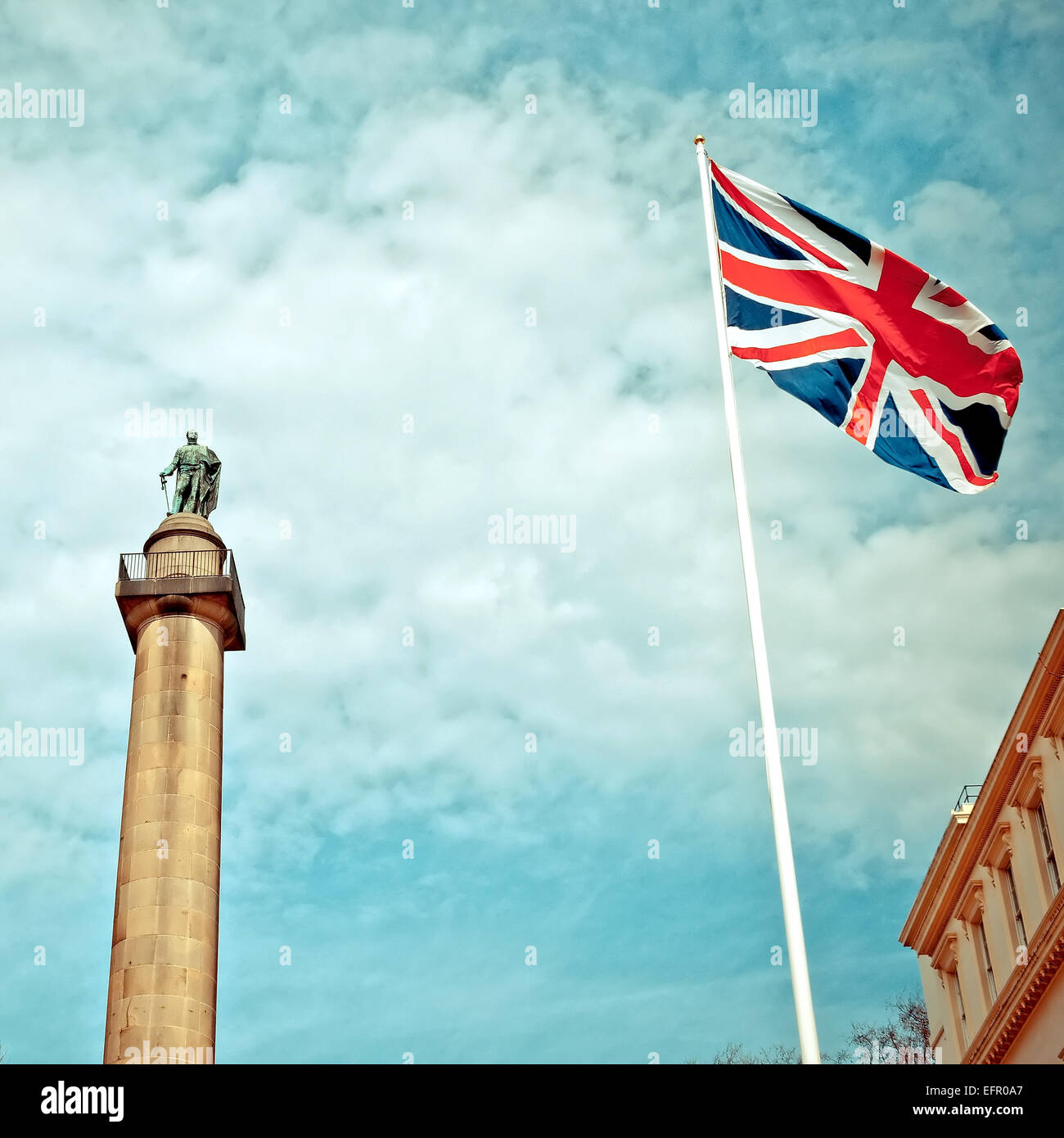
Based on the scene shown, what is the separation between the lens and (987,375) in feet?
52.1

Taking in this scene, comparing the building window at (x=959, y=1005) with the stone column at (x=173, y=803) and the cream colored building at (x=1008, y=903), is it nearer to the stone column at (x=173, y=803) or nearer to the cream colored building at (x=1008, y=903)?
the cream colored building at (x=1008, y=903)

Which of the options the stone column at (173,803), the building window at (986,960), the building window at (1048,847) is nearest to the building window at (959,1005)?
the building window at (986,960)

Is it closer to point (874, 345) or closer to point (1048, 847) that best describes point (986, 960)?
point (1048, 847)

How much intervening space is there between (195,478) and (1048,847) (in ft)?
67.8

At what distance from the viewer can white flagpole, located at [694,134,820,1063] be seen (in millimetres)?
11930

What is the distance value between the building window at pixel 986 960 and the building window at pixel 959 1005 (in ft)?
6.45

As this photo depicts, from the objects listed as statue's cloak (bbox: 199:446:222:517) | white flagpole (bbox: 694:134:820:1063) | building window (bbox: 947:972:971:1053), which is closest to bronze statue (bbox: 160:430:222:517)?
statue's cloak (bbox: 199:446:222:517)

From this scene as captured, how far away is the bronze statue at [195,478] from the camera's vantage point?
105 feet

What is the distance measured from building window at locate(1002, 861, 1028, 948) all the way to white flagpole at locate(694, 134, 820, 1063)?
64.1ft

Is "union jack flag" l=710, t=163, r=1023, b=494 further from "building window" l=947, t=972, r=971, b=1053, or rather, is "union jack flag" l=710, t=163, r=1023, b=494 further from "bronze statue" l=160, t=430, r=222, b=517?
"building window" l=947, t=972, r=971, b=1053

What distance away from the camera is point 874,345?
639 inches
